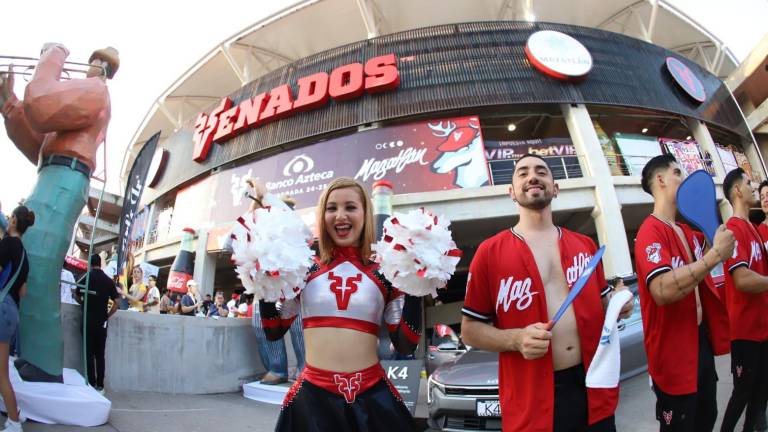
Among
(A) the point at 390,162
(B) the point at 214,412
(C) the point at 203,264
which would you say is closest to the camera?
(B) the point at 214,412

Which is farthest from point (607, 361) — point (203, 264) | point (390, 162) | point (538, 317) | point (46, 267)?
point (203, 264)

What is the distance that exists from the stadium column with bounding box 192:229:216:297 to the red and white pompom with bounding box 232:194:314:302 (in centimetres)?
1426

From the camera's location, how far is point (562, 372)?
1707 mm

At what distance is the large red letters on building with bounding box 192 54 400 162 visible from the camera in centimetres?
1415

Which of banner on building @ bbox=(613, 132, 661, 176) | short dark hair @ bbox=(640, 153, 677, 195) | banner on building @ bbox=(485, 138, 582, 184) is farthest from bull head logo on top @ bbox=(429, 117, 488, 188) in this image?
short dark hair @ bbox=(640, 153, 677, 195)

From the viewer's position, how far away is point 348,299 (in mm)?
1794

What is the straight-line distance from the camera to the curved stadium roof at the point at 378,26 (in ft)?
62.0

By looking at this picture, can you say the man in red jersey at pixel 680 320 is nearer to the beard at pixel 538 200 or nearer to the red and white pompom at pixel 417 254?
the beard at pixel 538 200

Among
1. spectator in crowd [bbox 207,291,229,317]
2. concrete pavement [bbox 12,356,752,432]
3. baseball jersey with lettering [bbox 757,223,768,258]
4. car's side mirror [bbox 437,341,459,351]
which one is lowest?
concrete pavement [bbox 12,356,752,432]

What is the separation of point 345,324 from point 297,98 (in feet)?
48.1

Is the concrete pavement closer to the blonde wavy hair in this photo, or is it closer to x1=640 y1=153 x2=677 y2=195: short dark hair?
x1=640 y1=153 x2=677 y2=195: short dark hair

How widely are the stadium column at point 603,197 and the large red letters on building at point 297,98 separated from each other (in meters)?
6.24

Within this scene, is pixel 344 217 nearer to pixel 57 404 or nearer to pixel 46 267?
pixel 57 404

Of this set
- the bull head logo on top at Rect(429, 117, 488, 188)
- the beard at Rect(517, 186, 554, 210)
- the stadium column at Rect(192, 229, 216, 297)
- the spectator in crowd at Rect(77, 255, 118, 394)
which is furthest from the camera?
the stadium column at Rect(192, 229, 216, 297)
